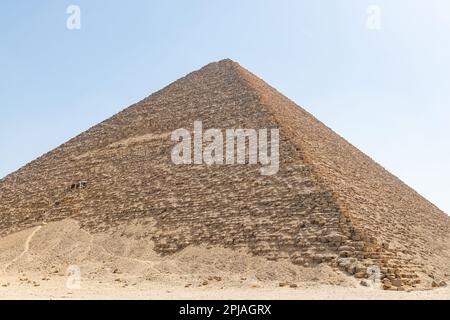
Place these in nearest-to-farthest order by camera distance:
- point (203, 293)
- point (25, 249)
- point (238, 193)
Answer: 1. point (203, 293)
2. point (238, 193)
3. point (25, 249)

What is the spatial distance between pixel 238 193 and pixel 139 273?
3.92 meters

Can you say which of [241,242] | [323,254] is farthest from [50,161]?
[323,254]

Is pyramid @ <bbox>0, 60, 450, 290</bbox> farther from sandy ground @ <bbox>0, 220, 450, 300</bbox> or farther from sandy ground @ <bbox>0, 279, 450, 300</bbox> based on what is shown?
sandy ground @ <bbox>0, 279, 450, 300</bbox>

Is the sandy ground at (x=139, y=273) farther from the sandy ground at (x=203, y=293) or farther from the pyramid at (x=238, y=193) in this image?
the pyramid at (x=238, y=193)

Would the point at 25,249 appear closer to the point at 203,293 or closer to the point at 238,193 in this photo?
the point at 238,193

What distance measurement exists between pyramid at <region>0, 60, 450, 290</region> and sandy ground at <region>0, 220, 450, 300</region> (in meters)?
0.46

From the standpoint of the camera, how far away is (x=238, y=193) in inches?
640

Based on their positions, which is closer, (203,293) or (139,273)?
(203,293)

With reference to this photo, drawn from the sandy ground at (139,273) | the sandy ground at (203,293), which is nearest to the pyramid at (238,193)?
the sandy ground at (139,273)

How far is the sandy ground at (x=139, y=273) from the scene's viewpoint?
35.3 ft

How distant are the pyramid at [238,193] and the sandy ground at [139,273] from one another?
465mm

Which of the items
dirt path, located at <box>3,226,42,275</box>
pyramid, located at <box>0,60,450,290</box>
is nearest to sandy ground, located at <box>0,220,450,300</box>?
dirt path, located at <box>3,226,42,275</box>

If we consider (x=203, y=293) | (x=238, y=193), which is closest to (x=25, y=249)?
(x=238, y=193)

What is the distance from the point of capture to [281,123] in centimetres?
1948
